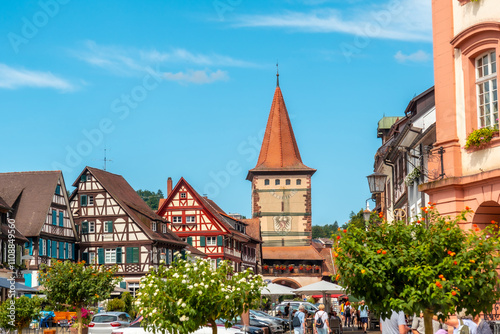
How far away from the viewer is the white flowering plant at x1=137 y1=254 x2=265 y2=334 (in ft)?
50.1

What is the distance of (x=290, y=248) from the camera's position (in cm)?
10512

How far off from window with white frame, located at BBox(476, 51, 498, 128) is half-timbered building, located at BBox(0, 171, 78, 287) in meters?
40.3

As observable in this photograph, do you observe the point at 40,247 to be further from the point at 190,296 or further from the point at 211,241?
the point at 190,296

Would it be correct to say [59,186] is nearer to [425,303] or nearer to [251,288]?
[251,288]

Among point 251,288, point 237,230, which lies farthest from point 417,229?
point 237,230

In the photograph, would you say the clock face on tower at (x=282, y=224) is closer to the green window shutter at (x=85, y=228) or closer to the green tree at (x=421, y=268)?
the green window shutter at (x=85, y=228)

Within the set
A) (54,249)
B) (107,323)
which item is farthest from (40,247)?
(107,323)

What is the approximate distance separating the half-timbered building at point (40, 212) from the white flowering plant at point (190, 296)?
129 feet

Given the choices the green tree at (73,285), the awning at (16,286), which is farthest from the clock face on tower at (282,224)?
the green tree at (73,285)

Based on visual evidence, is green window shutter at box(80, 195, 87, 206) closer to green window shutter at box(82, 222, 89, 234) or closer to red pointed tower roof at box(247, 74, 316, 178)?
green window shutter at box(82, 222, 89, 234)

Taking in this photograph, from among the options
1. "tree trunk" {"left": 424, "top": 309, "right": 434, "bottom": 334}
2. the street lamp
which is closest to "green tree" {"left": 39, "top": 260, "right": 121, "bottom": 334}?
the street lamp

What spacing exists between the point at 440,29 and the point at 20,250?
3752 centimetres

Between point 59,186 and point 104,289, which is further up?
point 59,186

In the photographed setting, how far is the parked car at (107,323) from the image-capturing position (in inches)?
1294
